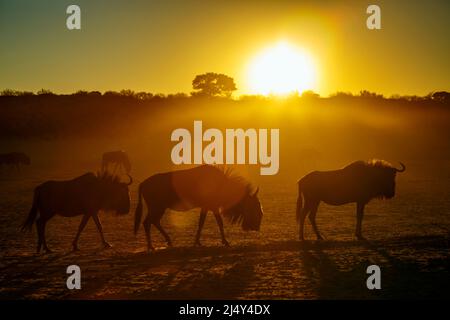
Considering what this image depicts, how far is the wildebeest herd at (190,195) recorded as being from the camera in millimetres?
11516

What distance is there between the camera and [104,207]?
1209 centimetres

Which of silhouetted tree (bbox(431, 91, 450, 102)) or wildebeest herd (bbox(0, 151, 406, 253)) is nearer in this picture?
wildebeest herd (bbox(0, 151, 406, 253))

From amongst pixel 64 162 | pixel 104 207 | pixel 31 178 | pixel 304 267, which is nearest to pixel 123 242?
pixel 104 207

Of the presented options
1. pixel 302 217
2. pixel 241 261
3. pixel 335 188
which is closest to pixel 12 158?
pixel 302 217

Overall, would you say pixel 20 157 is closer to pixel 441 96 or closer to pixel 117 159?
pixel 117 159

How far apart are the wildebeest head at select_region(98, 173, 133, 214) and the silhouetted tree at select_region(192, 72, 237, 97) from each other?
199 feet

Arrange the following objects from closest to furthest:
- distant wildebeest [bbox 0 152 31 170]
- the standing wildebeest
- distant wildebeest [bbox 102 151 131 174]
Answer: the standing wildebeest, distant wildebeest [bbox 102 151 131 174], distant wildebeest [bbox 0 152 31 170]

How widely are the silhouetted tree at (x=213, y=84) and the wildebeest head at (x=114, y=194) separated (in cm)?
6051

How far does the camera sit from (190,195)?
472 inches

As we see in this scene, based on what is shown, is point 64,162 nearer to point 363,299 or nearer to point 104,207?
point 104,207

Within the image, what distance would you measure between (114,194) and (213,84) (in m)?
61.8

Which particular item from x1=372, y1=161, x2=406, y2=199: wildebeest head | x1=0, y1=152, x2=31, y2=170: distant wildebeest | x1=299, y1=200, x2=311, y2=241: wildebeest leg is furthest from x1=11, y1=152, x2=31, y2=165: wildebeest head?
x1=372, y1=161, x2=406, y2=199: wildebeest head

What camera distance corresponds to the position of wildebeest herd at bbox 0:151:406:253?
37.8 feet

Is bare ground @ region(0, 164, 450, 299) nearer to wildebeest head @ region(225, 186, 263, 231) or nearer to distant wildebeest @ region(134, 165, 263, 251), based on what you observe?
wildebeest head @ region(225, 186, 263, 231)
